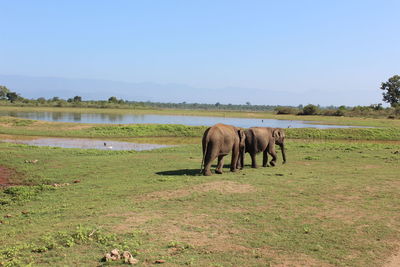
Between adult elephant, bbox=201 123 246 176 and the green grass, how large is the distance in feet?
2.09

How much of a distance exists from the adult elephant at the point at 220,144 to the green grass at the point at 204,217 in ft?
2.09

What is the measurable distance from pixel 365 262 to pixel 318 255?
843 mm

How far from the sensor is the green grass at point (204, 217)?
744 centimetres

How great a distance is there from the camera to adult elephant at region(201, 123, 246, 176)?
50.5ft

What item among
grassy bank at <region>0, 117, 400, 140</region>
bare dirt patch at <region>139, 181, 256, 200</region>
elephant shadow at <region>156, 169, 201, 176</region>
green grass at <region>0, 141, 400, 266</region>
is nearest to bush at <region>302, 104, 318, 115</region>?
grassy bank at <region>0, 117, 400, 140</region>

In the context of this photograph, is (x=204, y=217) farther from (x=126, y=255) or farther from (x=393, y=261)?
(x=393, y=261)

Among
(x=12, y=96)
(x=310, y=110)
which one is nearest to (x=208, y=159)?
(x=310, y=110)

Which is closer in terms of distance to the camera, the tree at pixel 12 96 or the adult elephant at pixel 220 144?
the adult elephant at pixel 220 144

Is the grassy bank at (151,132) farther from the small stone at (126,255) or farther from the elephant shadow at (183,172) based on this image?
the small stone at (126,255)

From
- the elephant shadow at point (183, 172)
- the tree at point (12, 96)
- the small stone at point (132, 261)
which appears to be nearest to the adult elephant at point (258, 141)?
the elephant shadow at point (183, 172)

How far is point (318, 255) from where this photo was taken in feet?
24.6

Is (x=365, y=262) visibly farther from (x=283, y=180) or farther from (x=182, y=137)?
(x=182, y=137)

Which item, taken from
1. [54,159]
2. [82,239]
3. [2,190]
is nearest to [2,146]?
[54,159]

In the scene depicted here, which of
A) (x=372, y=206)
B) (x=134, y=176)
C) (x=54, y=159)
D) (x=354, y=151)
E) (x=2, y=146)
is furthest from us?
(x=2, y=146)
